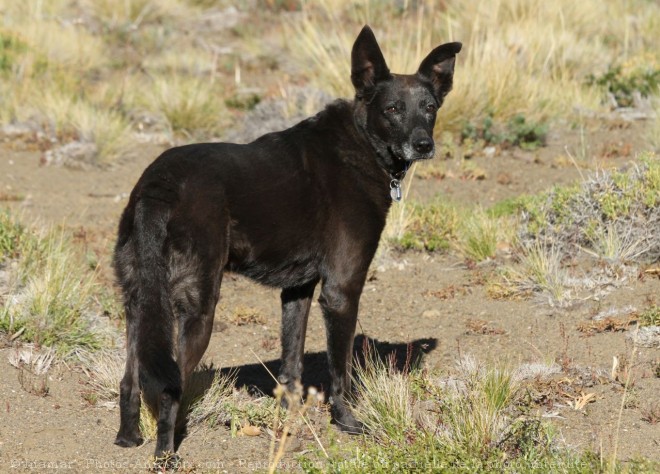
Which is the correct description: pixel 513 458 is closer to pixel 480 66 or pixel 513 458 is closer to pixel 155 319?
pixel 155 319

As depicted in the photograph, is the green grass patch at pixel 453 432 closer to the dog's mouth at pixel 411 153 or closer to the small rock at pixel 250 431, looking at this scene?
the small rock at pixel 250 431

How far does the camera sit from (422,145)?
5867 mm

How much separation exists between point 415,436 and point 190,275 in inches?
57.8

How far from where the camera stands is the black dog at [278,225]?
Answer: 500 cm

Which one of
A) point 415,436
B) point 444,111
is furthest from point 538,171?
point 415,436

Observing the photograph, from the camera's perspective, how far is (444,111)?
37.9 feet

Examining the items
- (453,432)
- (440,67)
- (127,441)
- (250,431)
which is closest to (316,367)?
(250,431)

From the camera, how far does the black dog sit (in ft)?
16.4

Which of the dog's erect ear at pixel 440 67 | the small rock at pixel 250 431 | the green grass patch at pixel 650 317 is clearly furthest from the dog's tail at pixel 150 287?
the green grass patch at pixel 650 317

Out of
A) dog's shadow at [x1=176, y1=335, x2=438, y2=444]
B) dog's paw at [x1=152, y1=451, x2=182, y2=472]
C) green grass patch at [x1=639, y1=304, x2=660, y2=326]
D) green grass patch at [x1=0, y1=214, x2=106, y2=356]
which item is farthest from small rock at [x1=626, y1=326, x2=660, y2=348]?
green grass patch at [x1=0, y1=214, x2=106, y2=356]

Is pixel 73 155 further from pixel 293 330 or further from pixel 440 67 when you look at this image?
pixel 440 67

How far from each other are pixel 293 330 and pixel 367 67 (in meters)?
1.76

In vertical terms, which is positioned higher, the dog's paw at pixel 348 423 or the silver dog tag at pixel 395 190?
the silver dog tag at pixel 395 190

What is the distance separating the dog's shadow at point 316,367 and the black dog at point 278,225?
18.5 inches
